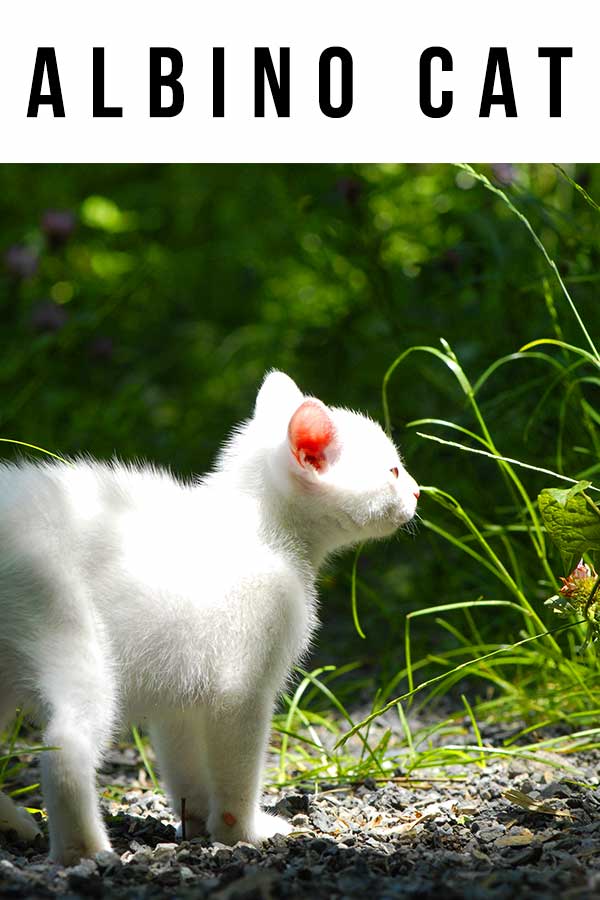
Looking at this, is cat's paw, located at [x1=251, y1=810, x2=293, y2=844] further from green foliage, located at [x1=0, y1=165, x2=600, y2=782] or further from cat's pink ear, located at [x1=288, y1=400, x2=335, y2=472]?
cat's pink ear, located at [x1=288, y1=400, x2=335, y2=472]

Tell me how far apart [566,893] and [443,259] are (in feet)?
9.34

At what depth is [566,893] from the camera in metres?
1.90

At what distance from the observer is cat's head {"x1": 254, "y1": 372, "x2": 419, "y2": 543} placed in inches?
105

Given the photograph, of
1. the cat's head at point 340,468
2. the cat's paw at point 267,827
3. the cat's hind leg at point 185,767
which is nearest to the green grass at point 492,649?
the cat's head at point 340,468

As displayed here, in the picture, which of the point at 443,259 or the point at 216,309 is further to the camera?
the point at 216,309

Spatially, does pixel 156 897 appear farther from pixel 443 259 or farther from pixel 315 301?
pixel 315 301

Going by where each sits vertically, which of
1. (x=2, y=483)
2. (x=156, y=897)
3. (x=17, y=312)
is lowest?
(x=156, y=897)

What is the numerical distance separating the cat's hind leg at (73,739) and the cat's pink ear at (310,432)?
2.21ft

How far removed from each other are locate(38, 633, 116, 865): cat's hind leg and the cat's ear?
868 millimetres

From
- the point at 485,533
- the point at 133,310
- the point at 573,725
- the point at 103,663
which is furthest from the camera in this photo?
the point at 133,310

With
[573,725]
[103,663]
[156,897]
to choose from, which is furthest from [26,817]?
[573,725]

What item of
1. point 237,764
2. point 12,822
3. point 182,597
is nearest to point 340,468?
point 182,597

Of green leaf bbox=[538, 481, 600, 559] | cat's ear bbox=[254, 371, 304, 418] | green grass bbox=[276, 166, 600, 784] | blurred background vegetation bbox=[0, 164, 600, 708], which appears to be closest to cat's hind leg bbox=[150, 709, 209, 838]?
green grass bbox=[276, 166, 600, 784]

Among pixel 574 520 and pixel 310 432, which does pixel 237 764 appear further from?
pixel 574 520
